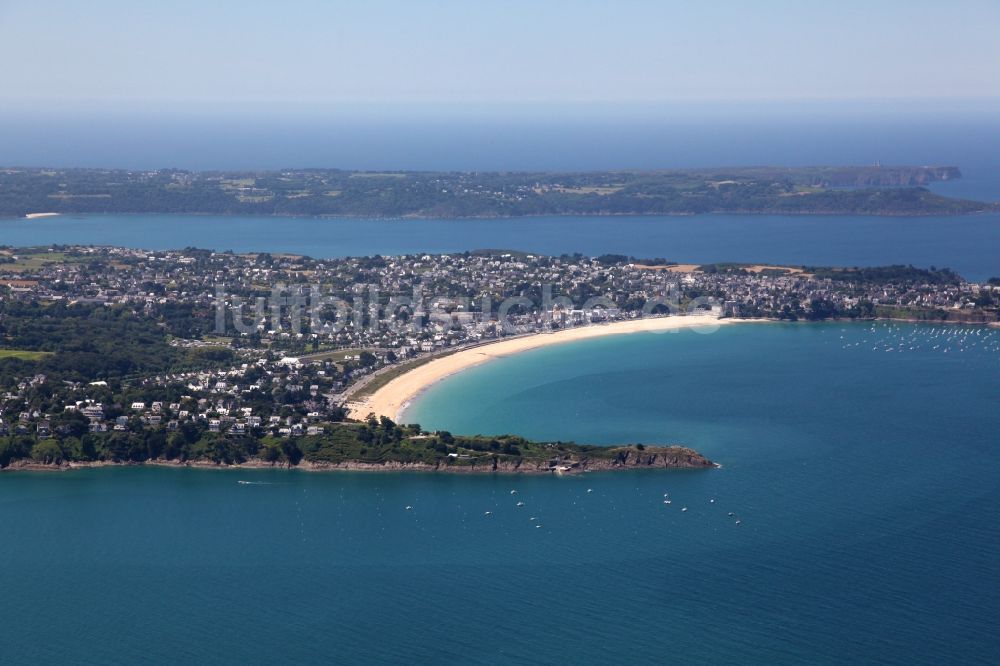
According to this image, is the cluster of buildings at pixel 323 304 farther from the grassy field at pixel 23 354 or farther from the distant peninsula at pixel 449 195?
the distant peninsula at pixel 449 195

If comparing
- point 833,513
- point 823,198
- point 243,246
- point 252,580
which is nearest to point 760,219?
point 823,198

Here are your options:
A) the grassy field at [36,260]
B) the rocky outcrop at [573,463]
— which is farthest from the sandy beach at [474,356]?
the grassy field at [36,260]

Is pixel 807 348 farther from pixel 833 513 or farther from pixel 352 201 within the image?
pixel 352 201

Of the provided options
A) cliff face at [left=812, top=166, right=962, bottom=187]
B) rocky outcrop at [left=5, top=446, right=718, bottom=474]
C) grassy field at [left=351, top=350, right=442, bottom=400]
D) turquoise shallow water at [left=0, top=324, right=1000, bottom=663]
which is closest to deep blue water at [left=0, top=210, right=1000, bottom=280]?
cliff face at [left=812, top=166, right=962, bottom=187]

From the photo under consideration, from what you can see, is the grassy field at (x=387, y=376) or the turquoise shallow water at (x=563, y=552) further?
the grassy field at (x=387, y=376)

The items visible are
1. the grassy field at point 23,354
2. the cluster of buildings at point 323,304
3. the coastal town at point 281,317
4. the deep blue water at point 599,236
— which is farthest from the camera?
the deep blue water at point 599,236

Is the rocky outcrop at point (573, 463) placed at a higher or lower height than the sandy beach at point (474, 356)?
lower

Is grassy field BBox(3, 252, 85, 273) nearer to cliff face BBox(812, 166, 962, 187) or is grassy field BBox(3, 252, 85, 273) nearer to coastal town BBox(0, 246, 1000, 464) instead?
coastal town BBox(0, 246, 1000, 464)
